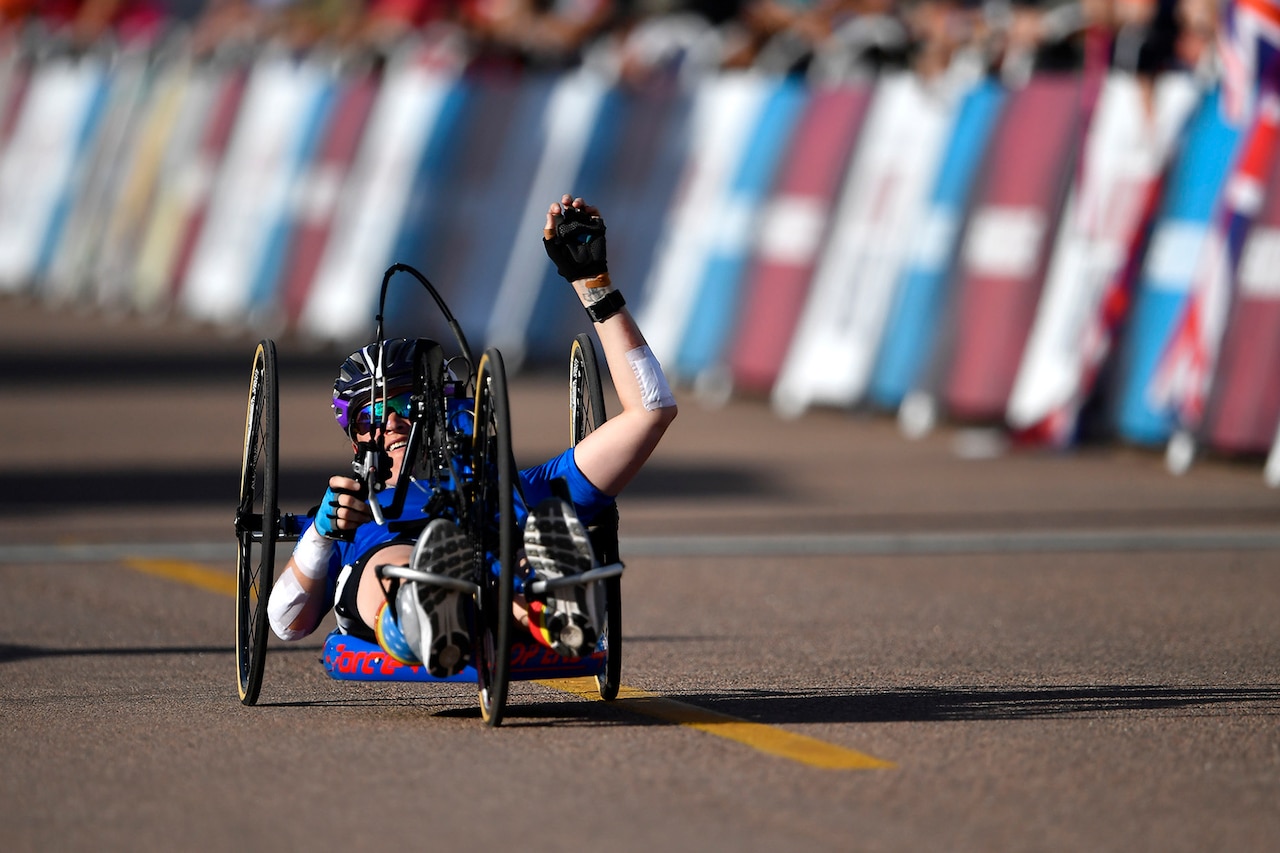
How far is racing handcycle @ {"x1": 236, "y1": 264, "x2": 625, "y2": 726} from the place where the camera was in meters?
6.22

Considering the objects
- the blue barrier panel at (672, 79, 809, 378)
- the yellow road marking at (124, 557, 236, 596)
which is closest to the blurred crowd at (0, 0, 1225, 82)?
the blue barrier panel at (672, 79, 809, 378)

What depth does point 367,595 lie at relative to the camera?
6676 millimetres

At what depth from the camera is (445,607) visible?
6223mm

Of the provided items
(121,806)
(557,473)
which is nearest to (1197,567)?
(557,473)

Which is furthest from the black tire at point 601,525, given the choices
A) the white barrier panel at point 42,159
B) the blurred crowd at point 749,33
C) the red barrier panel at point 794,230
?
the white barrier panel at point 42,159

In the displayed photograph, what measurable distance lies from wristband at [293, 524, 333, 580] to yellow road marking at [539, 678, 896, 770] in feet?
3.13

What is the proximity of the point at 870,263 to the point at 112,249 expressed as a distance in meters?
16.1

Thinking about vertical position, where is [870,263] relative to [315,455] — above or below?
above

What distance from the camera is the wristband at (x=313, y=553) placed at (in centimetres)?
675

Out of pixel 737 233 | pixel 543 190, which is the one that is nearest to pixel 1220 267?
pixel 737 233

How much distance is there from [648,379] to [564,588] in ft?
2.37

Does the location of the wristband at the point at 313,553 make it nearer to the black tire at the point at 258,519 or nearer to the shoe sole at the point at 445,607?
the black tire at the point at 258,519

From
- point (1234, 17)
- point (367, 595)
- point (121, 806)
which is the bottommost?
point (121, 806)

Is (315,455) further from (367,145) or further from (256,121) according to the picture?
(256,121)
